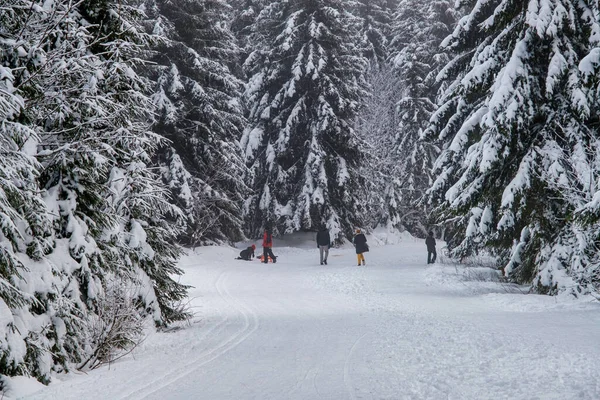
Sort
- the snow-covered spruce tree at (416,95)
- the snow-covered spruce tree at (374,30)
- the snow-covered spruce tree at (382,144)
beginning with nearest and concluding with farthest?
the snow-covered spruce tree at (382,144)
the snow-covered spruce tree at (416,95)
the snow-covered spruce tree at (374,30)

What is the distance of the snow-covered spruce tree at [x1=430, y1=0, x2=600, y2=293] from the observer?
1055cm

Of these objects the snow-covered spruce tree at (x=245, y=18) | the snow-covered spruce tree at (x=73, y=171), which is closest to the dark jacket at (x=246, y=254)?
the snow-covered spruce tree at (x=73, y=171)

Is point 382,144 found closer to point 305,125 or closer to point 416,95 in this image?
point 416,95

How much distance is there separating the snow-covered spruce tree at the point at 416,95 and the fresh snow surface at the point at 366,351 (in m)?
22.3

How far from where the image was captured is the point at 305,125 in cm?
2845

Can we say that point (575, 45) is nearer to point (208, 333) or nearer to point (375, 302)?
point (375, 302)

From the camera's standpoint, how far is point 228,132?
82.5ft

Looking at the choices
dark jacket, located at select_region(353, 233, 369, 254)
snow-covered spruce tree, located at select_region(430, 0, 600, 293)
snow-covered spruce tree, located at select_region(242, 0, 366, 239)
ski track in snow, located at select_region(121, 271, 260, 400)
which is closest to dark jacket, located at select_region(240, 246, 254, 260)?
snow-covered spruce tree, located at select_region(242, 0, 366, 239)

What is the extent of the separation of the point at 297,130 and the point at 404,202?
13.8 meters

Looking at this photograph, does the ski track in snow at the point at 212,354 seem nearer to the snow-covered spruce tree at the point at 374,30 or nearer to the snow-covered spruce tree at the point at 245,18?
the snow-covered spruce tree at the point at 245,18

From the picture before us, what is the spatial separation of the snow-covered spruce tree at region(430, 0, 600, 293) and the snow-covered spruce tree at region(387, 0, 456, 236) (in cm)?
2084

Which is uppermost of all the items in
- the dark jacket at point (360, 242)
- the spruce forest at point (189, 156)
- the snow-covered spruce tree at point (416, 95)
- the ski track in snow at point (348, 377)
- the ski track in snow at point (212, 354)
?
the snow-covered spruce tree at point (416, 95)

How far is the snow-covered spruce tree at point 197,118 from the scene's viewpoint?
21.8 metres

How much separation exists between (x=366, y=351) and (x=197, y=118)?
18840mm
